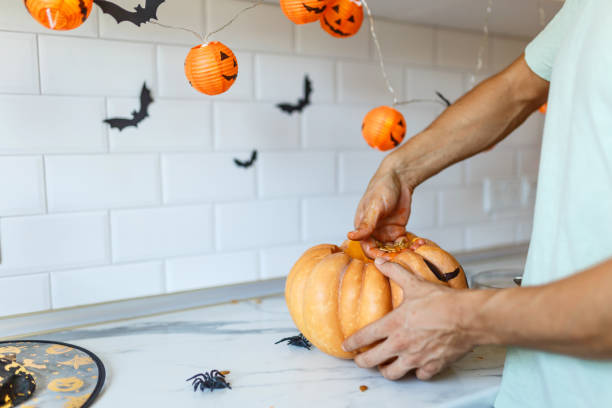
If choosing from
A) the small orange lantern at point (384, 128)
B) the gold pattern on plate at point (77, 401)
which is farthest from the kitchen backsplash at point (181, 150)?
the gold pattern on plate at point (77, 401)

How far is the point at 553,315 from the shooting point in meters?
0.50

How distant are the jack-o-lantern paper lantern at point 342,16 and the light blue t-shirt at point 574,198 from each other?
32 centimetres

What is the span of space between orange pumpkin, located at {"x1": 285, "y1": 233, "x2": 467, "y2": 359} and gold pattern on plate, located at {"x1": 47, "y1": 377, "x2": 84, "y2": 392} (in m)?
0.31

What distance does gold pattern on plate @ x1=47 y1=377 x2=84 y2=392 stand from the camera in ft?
2.10

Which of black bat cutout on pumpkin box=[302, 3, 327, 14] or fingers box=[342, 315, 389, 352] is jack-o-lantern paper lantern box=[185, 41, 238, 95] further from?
fingers box=[342, 315, 389, 352]

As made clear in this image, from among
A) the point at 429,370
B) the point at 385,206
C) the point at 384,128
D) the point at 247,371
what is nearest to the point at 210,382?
the point at 247,371

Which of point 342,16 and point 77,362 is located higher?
point 342,16

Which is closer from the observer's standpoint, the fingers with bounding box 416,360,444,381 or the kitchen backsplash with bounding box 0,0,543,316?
the fingers with bounding box 416,360,444,381

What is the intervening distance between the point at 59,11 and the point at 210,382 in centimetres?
50

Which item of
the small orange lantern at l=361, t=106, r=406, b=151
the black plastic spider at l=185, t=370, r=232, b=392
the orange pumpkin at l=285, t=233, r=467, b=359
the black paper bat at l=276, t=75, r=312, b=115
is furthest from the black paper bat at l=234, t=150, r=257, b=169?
the black plastic spider at l=185, t=370, r=232, b=392

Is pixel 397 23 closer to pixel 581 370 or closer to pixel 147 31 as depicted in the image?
pixel 147 31

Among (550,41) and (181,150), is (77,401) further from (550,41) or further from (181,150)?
(550,41)

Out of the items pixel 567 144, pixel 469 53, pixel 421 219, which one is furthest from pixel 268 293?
pixel 469 53

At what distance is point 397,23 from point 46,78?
2.71 ft
